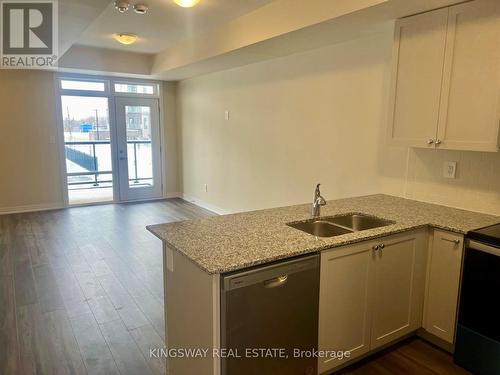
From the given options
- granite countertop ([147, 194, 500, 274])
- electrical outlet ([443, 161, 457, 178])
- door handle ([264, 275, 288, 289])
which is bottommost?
door handle ([264, 275, 288, 289])

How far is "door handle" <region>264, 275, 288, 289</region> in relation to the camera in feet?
5.68

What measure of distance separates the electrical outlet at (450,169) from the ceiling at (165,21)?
218 cm

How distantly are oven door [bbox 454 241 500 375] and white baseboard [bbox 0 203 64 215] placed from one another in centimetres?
644

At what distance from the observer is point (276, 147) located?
4.67m

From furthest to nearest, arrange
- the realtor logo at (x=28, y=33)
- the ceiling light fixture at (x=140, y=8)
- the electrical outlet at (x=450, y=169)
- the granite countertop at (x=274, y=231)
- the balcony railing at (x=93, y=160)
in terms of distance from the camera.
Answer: the balcony railing at (x=93, y=160), the ceiling light fixture at (x=140, y=8), the realtor logo at (x=28, y=33), the electrical outlet at (x=450, y=169), the granite countertop at (x=274, y=231)

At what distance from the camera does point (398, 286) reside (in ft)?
7.70

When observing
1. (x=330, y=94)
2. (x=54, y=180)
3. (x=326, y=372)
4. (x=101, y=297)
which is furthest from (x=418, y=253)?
(x=54, y=180)

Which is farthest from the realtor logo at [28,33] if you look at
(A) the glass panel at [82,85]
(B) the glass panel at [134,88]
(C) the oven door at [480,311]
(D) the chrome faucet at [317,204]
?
(C) the oven door at [480,311]

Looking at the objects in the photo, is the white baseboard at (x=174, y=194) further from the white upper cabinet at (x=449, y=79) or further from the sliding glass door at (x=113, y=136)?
the white upper cabinet at (x=449, y=79)

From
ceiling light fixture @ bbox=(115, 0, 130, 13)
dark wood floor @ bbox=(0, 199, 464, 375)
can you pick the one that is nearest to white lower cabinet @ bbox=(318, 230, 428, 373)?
dark wood floor @ bbox=(0, 199, 464, 375)

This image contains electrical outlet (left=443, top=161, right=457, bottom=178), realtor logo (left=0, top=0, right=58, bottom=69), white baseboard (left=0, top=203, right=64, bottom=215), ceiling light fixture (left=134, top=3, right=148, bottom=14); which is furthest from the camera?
white baseboard (left=0, top=203, right=64, bottom=215)

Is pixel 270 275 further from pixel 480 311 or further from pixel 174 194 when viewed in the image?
pixel 174 194

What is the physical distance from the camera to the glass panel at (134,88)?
681cm

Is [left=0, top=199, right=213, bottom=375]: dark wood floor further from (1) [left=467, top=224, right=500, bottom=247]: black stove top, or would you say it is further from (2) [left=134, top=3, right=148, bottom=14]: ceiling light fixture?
(2) [left=134, top=3, right=148, bottom=14]: ceiling light fixture
